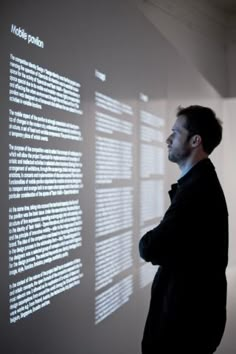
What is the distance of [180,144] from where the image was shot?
1928 millimetres

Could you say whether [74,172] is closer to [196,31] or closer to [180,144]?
[180,144]

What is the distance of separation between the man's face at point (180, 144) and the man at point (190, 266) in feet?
0.27

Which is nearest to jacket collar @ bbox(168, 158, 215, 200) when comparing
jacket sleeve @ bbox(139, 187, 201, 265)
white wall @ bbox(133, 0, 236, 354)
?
jacket sleeve @ bbox(139, 187, 201, 265)

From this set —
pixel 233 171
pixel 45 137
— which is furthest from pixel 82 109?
pixel 233 171

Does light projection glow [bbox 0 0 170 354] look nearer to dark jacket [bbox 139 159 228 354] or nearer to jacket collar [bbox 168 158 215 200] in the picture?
dark jacket [bbox 139 159 228 354]

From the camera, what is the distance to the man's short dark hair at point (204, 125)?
193cm

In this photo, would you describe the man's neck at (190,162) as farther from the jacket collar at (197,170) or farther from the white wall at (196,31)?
the white wall at (196,31)

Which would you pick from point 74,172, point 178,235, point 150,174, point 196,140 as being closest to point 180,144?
point 196,140

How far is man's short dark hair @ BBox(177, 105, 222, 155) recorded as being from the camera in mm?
1927

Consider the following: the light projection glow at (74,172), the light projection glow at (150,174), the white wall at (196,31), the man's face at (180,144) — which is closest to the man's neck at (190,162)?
the man's face at (180,144)

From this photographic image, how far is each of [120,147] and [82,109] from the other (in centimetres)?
62

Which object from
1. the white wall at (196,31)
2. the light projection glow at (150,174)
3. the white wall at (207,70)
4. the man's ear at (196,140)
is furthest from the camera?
the white wall at (196,31)

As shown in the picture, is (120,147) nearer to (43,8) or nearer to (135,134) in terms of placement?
(135,134)

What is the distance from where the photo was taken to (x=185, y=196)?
1.74 metres
